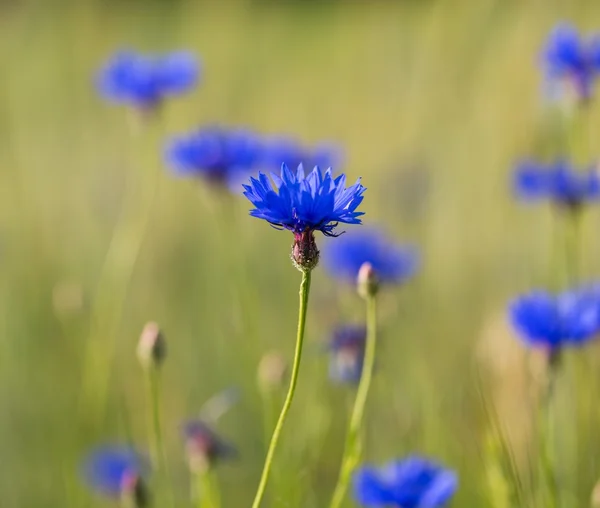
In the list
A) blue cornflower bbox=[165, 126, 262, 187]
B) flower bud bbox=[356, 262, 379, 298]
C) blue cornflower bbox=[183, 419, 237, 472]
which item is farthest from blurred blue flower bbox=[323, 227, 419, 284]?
flower bud bbox=[356, 262, 379, 298]

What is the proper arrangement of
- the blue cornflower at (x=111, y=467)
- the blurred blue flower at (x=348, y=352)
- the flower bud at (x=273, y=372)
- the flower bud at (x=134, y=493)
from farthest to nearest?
the blue cornflower at (x=111, y=467), the blurred blue flower at (x=348, y=352), the flower bud at (x=273, y=372), the flower bud at (x=134, y=493)

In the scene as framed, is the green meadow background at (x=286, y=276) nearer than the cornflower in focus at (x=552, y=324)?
No

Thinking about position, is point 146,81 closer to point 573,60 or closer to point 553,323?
point 573,60

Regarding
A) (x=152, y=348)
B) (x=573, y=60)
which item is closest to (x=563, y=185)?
(x=573, y=60)

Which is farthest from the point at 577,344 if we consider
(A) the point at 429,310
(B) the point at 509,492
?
(A) the point at 429,310

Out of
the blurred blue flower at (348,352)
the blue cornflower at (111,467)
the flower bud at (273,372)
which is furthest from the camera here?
the blue cornflower at (111,467)

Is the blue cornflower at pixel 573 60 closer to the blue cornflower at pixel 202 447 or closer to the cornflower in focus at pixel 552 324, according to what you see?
the cornflower in focus at pixel 552 324

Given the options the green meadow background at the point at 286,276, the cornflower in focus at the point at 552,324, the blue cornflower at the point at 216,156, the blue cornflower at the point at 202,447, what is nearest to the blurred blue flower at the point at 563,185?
the green meadow background at the point at 286,276

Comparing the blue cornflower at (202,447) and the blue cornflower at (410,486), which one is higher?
the blue cornflower at (202,447)
